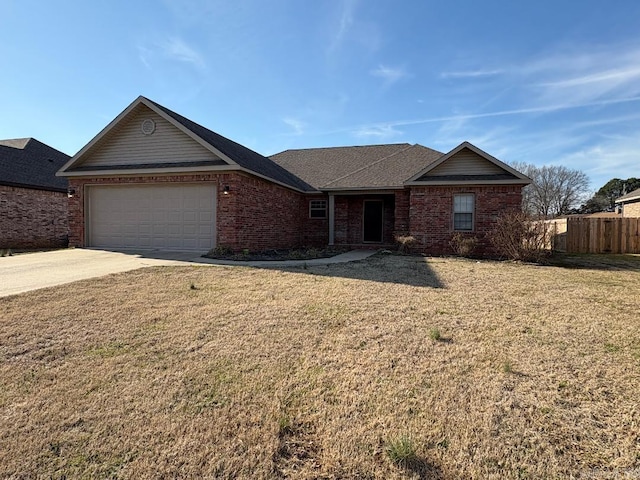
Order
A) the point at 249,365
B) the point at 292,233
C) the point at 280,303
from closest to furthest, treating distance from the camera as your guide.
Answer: the point at 249,365 < the point at 280,303 < the point at 292,233

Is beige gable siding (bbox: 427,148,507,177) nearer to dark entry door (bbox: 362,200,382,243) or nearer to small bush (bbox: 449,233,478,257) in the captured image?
small bush (bbox: 449,233,478,257)

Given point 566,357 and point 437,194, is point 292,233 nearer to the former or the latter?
point 437,194

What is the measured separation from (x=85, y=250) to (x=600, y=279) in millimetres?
15489

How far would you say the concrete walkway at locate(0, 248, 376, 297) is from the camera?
7.04 metres

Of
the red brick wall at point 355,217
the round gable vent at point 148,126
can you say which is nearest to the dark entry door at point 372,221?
the red brick wall at point 355,217

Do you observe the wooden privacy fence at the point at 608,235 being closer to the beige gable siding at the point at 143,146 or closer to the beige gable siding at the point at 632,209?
the beige gable siding at the point at 632,209

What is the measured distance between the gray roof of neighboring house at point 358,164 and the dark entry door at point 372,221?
Answer: 150cm

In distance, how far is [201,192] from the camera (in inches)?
476

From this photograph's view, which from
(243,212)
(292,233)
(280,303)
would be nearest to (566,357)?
(280,303)

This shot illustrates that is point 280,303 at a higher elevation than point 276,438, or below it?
higher

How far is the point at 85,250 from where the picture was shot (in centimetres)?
1237

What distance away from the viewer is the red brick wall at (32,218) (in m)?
15.4

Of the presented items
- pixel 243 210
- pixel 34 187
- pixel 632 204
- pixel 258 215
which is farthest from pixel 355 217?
pixel 632 204

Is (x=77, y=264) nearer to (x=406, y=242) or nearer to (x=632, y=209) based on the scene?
(x=406, y=242)
